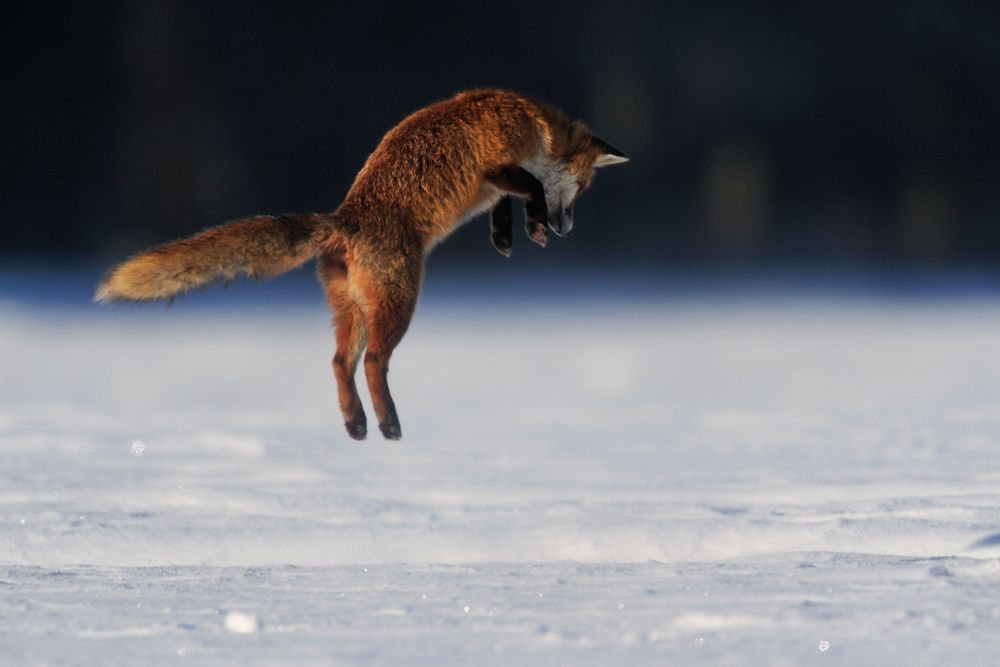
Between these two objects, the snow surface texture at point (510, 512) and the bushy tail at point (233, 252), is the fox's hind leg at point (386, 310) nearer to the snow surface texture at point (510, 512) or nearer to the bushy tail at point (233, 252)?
the bushy tail at point (233, 252)

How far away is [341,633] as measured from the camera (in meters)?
3.78

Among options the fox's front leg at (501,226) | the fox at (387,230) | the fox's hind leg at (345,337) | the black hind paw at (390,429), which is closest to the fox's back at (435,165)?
the fox at (387,230)

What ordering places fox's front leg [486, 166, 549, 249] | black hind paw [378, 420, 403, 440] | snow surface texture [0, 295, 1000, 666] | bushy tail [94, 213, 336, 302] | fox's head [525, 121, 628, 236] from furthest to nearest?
fox's head [525, 121, 628, 236] < fox's front leg [486, 166, 549, 249] < black hind paw [378, 420, 403, 440] < bushy tail [94, 213, 336, 302] < snow surface texture [0, 295, 1000, 666]

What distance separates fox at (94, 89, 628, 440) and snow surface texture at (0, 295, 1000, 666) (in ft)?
2.53

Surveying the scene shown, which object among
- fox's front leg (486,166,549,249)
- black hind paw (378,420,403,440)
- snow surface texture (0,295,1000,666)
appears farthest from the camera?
fox's front leg (486,166,549,249)

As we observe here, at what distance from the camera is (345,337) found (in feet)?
15.1

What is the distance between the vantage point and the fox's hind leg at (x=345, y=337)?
13.8 feet

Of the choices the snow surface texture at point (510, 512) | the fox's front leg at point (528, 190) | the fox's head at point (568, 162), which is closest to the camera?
the snow surface texture at point (510, 512)

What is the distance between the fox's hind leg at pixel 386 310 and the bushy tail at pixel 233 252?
9.9 inches

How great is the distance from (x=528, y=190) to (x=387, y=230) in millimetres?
459

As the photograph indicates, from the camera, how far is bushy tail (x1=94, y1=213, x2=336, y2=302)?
4.07m

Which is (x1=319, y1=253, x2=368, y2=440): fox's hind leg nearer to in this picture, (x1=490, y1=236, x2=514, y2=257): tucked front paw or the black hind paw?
the black hind paw

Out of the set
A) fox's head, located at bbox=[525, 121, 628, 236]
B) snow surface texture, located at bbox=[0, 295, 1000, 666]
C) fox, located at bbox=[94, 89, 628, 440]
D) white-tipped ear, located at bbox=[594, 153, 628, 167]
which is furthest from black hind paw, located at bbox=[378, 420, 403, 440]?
white-tipped ear, located at bbox=[594, 153, 628, 167]

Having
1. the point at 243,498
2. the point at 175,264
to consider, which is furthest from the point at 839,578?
the point at 243,498
